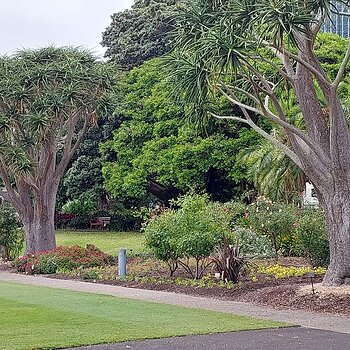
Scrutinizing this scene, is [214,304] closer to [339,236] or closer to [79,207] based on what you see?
[339,236]

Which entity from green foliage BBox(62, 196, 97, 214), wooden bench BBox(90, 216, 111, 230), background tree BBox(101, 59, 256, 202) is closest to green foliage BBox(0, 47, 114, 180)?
background tree BBox(101, 59, 256, 202)

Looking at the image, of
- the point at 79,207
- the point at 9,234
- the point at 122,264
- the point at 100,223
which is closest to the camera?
the point at 122,264

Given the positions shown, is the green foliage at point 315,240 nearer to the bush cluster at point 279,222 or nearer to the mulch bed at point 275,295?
the bush cluster at point 279,222

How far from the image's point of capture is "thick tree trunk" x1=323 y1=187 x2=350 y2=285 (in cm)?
1470

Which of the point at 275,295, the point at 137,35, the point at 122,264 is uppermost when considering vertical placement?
the point at 137,35

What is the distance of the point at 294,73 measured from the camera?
1622 cm

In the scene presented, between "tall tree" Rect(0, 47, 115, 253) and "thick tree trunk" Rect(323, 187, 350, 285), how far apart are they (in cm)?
1368

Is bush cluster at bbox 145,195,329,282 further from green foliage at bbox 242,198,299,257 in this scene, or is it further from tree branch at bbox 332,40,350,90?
tree branch at bbox 332,40,350,90

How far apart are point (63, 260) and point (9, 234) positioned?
239 inches

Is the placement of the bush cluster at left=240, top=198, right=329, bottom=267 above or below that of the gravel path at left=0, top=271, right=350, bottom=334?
above

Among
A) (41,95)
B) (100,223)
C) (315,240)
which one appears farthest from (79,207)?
(315,240)

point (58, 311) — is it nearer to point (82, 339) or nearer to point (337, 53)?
point (82, 339)

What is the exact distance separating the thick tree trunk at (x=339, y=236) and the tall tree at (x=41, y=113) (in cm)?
1368

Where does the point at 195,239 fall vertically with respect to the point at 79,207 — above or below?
below
